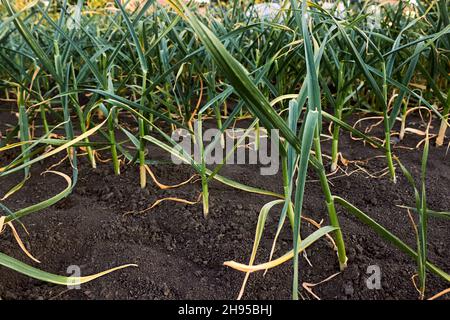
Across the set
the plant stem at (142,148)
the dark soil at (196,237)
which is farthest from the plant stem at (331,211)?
the plant stem at (142,148)

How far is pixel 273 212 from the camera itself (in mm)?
914

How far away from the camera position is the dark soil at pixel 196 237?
714mm

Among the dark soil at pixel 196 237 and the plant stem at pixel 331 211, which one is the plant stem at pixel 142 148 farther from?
the plant stem at pixel 331 211

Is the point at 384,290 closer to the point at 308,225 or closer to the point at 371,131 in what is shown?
the point at 308,225

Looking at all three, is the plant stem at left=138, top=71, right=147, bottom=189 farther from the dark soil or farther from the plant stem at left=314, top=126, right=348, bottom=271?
the plant stem at left=314, top=126, right=348, bottom=271

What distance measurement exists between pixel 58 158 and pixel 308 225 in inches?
27.4

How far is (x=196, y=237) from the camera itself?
843 millimetres

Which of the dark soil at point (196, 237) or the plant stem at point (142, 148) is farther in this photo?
the plant stem at point (142, 148)

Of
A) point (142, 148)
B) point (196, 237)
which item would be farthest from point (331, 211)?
point (142, 148)

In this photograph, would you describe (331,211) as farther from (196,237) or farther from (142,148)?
(142,148)

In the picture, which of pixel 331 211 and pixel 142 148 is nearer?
pixel 331 211

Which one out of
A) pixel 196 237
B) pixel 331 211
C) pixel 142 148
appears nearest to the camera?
pixel 331 211

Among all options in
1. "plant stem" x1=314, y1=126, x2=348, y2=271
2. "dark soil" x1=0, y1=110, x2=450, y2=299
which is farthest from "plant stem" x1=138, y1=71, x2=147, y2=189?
"plant stem" x1=314, y1=126, x2=348, y2=271
